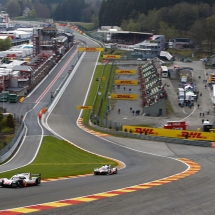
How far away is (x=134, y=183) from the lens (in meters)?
28.5

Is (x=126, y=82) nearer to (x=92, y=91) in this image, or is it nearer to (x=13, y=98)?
(x=92, y=91)

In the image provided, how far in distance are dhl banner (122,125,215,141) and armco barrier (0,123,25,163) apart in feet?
33.2

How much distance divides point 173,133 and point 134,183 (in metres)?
25.6

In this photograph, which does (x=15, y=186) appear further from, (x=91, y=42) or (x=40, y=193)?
(x=91, y=42)

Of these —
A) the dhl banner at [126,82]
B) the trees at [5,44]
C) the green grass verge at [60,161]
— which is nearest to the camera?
the green grass verge at [60,161]

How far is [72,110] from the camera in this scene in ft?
224

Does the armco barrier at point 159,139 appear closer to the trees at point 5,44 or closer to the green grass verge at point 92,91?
the green grass verge at point 92,91

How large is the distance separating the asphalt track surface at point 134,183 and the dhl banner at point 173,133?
8.07 ft

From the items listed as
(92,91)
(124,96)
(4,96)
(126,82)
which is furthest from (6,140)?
(126,82)

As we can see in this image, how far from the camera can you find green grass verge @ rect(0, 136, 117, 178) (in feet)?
113

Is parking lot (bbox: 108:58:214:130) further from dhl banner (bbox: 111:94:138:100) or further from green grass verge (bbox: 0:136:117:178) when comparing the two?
green grass verge (bbox: 0:136:117:178)

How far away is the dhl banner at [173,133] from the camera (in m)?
52.3

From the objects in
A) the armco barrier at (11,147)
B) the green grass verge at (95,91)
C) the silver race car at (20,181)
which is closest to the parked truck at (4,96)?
the green grass verge at (95,91)

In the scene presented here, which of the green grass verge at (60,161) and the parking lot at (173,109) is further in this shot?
the parking lot at (173,109)
